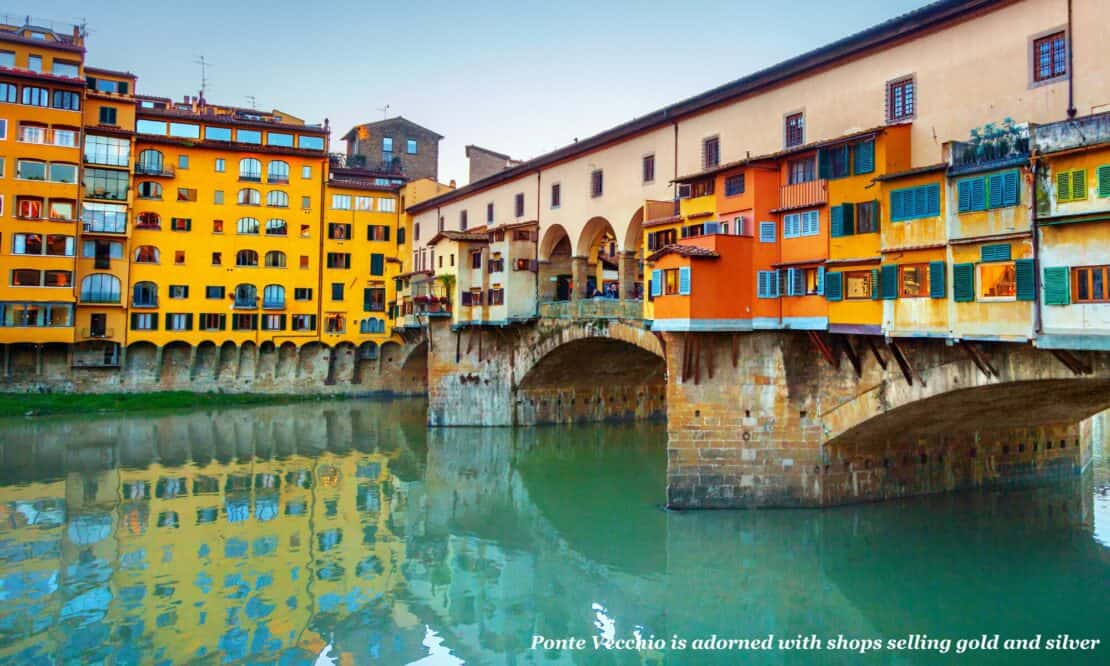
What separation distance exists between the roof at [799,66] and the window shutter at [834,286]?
19.8 feet

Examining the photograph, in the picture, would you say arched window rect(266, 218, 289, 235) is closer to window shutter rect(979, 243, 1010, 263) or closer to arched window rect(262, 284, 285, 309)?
arched window rect(262, 284, 285, 309)

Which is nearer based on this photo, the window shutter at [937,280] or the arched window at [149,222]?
the window shutter at [937,280]

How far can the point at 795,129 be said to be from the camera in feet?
73.9

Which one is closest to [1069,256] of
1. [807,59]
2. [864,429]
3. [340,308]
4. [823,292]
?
[823,292]

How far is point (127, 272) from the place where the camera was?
154 ft

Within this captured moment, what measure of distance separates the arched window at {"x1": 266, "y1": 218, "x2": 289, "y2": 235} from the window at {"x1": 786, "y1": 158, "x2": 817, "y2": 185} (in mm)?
39411

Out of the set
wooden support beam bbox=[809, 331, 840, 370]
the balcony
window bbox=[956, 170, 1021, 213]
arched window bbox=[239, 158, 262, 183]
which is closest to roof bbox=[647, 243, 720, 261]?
the balcony

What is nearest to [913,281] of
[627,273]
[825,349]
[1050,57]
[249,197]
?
[825,349]

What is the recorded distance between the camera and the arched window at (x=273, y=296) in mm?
51375

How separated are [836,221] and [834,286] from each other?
64.2 inches

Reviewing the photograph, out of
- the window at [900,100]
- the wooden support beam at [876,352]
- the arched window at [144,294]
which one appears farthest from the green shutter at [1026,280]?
the arched window at [144,294]

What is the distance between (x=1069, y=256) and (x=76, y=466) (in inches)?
1285

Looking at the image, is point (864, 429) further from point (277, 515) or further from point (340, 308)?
point (340, 308)

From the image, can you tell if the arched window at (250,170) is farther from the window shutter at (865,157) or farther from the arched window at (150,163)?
the window shutter at (865,157)
